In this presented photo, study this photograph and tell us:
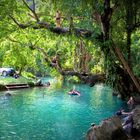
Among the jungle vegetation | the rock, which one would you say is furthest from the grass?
the rock

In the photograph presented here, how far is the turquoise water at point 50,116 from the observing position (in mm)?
19144

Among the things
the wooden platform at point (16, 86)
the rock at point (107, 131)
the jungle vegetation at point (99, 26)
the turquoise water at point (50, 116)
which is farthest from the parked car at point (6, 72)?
the rock at point (107, 131)

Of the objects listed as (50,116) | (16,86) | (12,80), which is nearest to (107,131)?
(50,116)

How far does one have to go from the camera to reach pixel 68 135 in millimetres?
18812

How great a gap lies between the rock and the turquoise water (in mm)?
3056

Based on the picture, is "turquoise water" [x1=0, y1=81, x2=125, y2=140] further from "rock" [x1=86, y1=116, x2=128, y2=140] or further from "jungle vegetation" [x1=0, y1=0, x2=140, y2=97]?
"jungle vegetation" [x1=0, y1=0, x2=140, y2=97]

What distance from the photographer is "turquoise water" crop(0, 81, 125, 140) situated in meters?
19.1

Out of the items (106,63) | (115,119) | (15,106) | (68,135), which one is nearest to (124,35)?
(106,63)

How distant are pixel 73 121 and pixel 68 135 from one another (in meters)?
4.84

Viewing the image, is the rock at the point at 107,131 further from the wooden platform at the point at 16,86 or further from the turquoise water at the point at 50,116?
the wooden platform at the point at 16,86

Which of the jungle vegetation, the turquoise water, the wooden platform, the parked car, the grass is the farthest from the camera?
the parked car

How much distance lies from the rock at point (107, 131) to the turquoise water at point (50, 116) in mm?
3056

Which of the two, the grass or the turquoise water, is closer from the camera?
the turquoise water

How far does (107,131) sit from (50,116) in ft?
34.4
